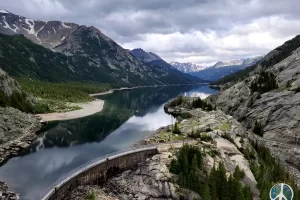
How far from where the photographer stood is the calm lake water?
6300 cm

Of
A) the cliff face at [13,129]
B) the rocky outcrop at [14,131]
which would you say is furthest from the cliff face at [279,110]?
the cliff face at [13,129]

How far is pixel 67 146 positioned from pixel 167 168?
49.7 metres

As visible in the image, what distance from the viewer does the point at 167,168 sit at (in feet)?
191

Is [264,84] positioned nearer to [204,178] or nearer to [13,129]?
[204,178]

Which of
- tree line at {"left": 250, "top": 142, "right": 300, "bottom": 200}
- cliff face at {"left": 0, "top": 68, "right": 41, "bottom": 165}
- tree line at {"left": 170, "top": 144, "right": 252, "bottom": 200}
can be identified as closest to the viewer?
tree line at {"left": 170, "top": 144, "right": 252, "bottom": 200}

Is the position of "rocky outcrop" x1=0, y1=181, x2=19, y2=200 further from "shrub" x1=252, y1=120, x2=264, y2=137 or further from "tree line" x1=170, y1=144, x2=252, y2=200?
"shrub" x1=252, y1=120, x2=264, y2=137

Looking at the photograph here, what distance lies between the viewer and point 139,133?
12144 cm

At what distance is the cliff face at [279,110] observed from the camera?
9162cm

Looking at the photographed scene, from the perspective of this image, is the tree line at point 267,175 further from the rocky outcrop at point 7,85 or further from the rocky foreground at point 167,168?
the rocky outcrop at point 7,85

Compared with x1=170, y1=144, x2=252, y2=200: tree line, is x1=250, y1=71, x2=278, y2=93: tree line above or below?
above

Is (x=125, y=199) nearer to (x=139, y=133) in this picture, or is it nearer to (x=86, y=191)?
(x=86, y=191)

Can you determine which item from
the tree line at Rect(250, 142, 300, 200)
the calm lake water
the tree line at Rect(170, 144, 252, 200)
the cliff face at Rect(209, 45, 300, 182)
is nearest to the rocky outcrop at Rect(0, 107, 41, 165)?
the calm lake water

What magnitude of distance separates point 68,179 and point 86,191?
12.1 feet

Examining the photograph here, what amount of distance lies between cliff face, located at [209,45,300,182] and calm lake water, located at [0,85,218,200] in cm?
4047
